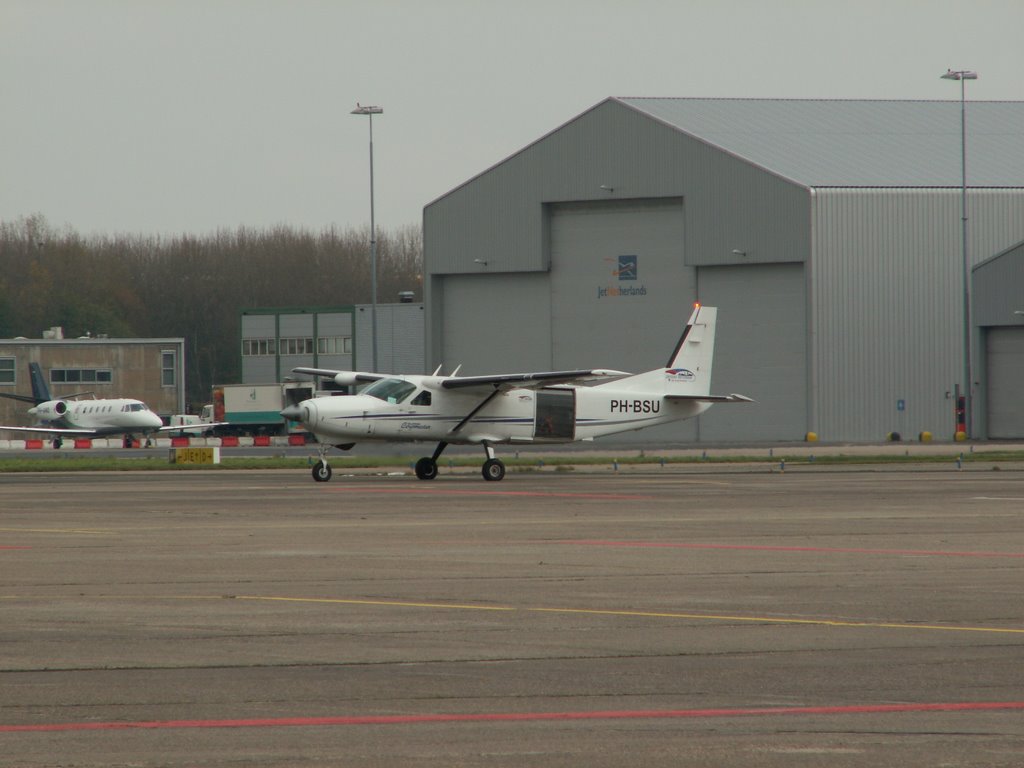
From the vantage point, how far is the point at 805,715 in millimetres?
8070

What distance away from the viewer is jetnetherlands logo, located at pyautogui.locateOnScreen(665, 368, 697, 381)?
3716 centimetres

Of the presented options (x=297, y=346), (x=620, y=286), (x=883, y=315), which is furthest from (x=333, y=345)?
(x=883, y=315)

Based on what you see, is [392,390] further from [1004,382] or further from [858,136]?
[858,136]

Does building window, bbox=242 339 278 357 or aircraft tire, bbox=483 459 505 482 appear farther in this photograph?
building window, bbox=242 339 278 357

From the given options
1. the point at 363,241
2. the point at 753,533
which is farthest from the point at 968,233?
the point at 363,241

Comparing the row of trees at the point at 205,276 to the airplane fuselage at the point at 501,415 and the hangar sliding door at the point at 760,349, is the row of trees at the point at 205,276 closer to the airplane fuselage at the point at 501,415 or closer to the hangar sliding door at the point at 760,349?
the hangar sliding door at the point at 760,349

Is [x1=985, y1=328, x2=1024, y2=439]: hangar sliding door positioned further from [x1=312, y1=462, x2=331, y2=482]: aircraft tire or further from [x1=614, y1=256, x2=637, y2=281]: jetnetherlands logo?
[x1=312, y1=462, x2=331, y2=482]: aircraft tire

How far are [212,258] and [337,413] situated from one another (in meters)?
107

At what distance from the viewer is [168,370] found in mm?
90375

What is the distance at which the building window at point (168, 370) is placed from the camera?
296ft

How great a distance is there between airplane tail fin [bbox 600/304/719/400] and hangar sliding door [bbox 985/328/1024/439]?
24.1m

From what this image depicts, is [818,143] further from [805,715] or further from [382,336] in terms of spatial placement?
[805,715]

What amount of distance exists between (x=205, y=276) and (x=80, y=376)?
158 feet

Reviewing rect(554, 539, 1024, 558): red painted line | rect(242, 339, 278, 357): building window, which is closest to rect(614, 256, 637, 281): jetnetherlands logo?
rect(242, 339, 278, 357): building window
